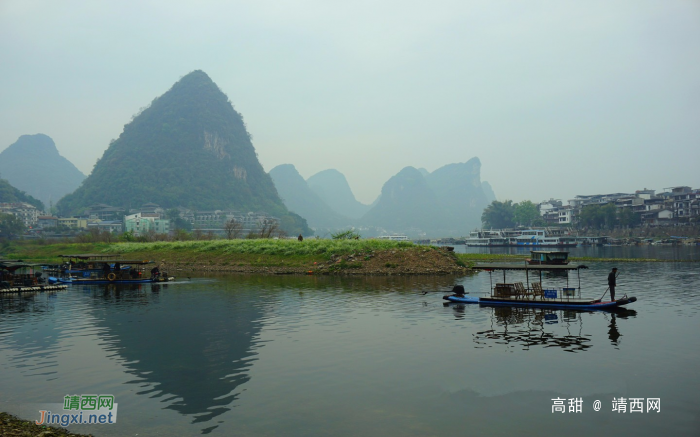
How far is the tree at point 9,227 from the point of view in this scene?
121312 millimetres

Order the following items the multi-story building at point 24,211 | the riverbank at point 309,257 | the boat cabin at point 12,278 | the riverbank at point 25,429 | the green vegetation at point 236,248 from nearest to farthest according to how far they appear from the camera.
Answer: the riverbank at point 25,429
the boat cabin at point 12,278
the riverbank at point 309,257
the green vegetation at point 236,248
the multi-story building at point 24,211

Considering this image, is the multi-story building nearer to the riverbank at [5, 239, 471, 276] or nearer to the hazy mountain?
the hazy mountain

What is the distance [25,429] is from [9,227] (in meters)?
139

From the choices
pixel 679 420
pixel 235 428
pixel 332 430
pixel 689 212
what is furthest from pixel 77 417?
pixel 689 212

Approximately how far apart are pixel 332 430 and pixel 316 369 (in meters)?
4.93

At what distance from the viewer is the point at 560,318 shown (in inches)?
987

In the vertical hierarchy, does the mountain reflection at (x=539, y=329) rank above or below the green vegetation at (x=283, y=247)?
below

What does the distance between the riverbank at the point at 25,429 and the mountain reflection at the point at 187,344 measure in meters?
2.75

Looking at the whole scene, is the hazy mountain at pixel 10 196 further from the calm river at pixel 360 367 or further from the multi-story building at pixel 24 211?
the calm river at pixel 360 367

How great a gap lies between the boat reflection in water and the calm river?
0.10 metres

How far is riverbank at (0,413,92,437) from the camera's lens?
1102 cm

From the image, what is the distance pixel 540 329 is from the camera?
22.5 m

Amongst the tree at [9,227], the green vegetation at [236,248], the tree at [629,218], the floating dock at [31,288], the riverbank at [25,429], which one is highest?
the tree at [9,227]

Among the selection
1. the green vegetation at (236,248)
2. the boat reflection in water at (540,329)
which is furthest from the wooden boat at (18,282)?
the boat reflection in water at (540,329)
